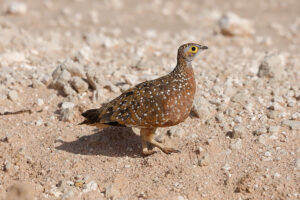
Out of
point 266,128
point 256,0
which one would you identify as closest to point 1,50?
point 266,128

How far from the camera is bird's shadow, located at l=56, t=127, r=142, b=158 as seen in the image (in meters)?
6.55

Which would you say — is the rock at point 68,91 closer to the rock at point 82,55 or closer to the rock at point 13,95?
the rock at point 13,95

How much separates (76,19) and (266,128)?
8348mm

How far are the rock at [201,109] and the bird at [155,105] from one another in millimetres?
826

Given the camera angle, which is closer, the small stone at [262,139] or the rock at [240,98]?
the small stone at [262,139]

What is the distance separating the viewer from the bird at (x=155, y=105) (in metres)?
5.90

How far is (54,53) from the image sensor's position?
31.4 feet

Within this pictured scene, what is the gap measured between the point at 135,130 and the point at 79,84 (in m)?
1.42

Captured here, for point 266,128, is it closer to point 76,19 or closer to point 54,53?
point 54,53

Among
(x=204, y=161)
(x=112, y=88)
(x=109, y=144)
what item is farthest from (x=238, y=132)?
(x=112, y=88)

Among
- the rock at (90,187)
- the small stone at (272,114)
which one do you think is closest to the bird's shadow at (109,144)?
the rock at (90,187)

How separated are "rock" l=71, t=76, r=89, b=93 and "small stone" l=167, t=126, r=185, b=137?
189 centimetres

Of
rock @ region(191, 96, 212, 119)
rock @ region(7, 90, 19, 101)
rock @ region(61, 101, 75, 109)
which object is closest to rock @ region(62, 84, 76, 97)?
rock @ region(61, 101, 75, 109)

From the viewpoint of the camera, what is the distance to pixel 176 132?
6.66 metres
